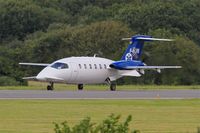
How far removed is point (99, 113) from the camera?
2883 cm

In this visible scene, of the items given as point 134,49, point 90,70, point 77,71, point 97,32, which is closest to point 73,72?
point 77,71

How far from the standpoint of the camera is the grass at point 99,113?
24.2m

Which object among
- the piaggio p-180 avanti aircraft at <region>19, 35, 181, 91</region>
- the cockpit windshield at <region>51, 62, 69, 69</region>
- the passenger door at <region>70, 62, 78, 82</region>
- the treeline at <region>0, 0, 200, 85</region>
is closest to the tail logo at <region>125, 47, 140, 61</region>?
the piaggio p-180 avanti aircraft at <region>19, 35, 181, 91</region>

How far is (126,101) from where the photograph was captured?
35.5 m

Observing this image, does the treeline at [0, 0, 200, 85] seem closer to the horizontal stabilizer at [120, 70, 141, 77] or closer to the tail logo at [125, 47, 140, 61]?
the tail logo at [125, 47, 140, 61]

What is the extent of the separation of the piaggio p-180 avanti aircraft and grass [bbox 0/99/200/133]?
14134 millimetres

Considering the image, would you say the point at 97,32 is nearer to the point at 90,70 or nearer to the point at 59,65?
the point at 90,70

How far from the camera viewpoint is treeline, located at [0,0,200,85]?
6944 centimetres

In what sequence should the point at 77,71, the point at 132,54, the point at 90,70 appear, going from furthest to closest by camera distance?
1. the point at 132,54
2. the point at 90,70
3. the point at 77,71

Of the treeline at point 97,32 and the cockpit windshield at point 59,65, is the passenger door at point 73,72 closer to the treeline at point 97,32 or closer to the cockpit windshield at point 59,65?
the cockpit windshield at point 59,65

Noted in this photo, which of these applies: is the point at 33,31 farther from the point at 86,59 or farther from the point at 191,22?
the point at 86,59

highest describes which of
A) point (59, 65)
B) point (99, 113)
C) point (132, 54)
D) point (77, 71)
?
point (132, 54)

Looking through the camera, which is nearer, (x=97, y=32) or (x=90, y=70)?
(x=90, y=70)

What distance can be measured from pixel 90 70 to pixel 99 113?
23.3 m
